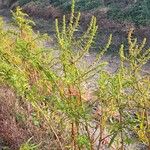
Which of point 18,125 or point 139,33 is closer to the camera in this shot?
point 18,125

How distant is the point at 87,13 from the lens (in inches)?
631

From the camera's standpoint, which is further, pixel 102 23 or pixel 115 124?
pixel 102 23

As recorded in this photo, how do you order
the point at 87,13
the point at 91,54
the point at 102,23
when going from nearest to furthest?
the point at 91,54
the point at 102,23
the point at 87,13

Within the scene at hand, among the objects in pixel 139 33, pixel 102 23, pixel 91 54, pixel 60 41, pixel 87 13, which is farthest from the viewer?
pixel 87 13

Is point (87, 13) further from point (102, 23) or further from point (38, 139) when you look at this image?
point (38, 139)

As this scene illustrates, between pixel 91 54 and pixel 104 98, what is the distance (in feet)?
26.5

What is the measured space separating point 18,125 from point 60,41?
2.66 metres

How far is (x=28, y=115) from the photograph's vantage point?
6.59m

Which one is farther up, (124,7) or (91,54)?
(124,7)

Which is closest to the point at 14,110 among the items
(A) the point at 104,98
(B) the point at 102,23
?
(A) the point at 104,98

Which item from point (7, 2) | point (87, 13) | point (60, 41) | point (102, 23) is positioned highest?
point (7, 2)

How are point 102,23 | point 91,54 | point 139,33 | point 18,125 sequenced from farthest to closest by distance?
point 102,23
point 139,33
point 91,54
point 18,125

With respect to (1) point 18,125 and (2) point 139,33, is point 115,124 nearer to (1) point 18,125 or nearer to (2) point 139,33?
(1) point 18,125

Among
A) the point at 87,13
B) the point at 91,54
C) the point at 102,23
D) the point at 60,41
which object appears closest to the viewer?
the point at 60,41
